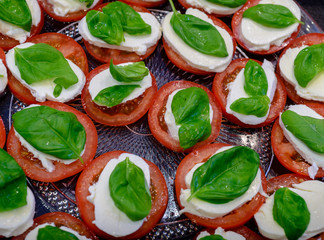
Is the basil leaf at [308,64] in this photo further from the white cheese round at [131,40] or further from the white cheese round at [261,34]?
the white cheese round at [131,40]

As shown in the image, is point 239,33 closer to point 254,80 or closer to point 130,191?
point 254,80

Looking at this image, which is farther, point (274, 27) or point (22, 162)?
point (274, 27)

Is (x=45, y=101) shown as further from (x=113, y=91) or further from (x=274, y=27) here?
(x=274, y=27)

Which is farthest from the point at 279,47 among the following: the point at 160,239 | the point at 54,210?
the point at 54,210

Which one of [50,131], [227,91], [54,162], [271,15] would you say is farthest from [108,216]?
[271,15]

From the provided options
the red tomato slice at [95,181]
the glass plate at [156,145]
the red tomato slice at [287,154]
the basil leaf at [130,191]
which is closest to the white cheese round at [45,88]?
the glass plate at [156,145]

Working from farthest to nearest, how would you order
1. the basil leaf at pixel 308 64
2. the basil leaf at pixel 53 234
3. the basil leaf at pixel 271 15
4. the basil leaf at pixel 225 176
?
the basil leaf at pixel 271 15
the basil leaf at pixel 308 64
the basil leaf at pixel 225 176
the basil leaf at pixel 53 234

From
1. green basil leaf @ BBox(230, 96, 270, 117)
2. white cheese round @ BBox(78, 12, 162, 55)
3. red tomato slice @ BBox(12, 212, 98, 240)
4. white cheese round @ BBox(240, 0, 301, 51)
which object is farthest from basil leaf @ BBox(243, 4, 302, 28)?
red tomato slice @ BBox(12, 212, 98, 240)
